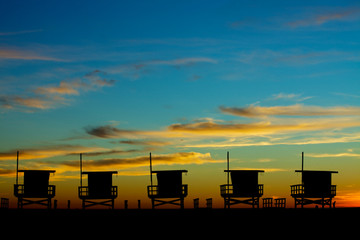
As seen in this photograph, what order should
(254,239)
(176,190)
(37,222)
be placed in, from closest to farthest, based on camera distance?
(254,239) < (37,222) < (176,190)

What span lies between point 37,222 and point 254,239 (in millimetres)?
11547

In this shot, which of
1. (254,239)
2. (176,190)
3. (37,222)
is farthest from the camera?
(176,190)

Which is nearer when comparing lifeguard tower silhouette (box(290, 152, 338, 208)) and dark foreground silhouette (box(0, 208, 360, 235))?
dark foreground silhouette (box(0, 208, 360, 235))

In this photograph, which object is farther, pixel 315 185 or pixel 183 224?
pixel 315 185

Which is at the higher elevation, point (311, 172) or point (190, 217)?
point (311, 172)

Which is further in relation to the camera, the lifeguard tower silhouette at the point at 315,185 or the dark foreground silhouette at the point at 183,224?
the lifeguard tower silhouette at the point at 315,185

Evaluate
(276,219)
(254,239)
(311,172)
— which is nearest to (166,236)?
Result: (254,239)

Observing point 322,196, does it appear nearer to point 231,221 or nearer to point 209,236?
point 231,221

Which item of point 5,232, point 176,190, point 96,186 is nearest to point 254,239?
point 5,232

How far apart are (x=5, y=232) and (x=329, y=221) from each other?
53.3ft

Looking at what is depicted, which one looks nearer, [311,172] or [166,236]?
[166,236]

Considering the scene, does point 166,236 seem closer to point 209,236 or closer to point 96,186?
point 209,236

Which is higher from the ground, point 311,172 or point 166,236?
point 311,172

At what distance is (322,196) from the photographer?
41438 millimetres
